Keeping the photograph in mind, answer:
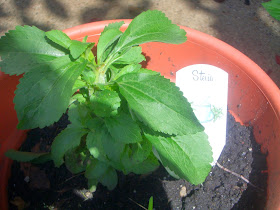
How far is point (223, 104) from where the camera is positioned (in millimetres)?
1293

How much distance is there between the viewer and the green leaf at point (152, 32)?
92cm

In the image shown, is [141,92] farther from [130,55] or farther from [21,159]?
[21,159]

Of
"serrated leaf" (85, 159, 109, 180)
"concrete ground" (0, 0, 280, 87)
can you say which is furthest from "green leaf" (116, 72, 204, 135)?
"concrete ground" (0, 0, 280, 87)

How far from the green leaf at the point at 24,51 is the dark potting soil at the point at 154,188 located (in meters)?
0.64

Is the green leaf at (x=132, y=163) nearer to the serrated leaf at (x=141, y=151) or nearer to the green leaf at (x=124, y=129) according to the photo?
the serrated leaf at (x=141, y=151)

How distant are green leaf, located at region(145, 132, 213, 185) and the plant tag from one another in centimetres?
30

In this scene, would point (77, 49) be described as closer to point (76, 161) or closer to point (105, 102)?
point (105, 102)

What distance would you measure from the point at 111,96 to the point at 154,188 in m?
0.66

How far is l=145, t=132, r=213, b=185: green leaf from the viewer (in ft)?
3.05

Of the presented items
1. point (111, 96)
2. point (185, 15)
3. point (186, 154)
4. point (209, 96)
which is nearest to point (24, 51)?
point (111, 96)

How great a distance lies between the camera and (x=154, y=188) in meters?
1.33

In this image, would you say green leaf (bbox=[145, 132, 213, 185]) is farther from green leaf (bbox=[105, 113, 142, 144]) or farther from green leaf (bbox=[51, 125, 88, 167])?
green leaf (bbox=[51, 125, 88, 167])

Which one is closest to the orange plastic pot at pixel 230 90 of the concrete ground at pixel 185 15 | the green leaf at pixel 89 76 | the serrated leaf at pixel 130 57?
the serrated leaf at pixel 130 57

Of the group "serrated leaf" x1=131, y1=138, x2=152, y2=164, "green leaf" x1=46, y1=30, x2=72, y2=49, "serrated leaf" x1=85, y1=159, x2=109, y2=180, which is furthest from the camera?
"serrated leaf" x1=85, y1=159, x2=109, y2=180
